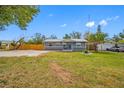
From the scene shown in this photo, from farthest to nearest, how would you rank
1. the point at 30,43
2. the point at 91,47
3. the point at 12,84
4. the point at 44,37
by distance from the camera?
the point at 44,37 → the point at 30,43 → the point at 91,47 → the point at 12,84

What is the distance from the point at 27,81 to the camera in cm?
467

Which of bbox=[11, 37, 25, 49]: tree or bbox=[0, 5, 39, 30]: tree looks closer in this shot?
bbox=[0, 5, 39, 30]: tree

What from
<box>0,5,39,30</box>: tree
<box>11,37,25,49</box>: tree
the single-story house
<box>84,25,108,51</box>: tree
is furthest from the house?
<box>0,5,39,30</box>: tree

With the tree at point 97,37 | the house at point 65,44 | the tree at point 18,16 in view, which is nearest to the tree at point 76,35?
the tree at point 97,37

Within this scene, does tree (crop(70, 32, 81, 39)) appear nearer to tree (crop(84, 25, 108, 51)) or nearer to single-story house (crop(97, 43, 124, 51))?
tree (crop(84, 25, 108, 51))

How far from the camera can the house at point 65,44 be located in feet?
63.7

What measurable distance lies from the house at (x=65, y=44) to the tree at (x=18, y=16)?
1089 cm

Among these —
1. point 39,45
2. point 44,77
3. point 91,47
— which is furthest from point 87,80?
point 39,45

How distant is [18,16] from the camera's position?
8.07m

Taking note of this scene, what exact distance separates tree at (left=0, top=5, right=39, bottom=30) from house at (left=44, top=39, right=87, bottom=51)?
10.9 m

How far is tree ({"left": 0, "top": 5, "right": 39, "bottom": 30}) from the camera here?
24.3 feet

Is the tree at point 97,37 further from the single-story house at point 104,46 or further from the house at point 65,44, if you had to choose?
the house at point 65,44
